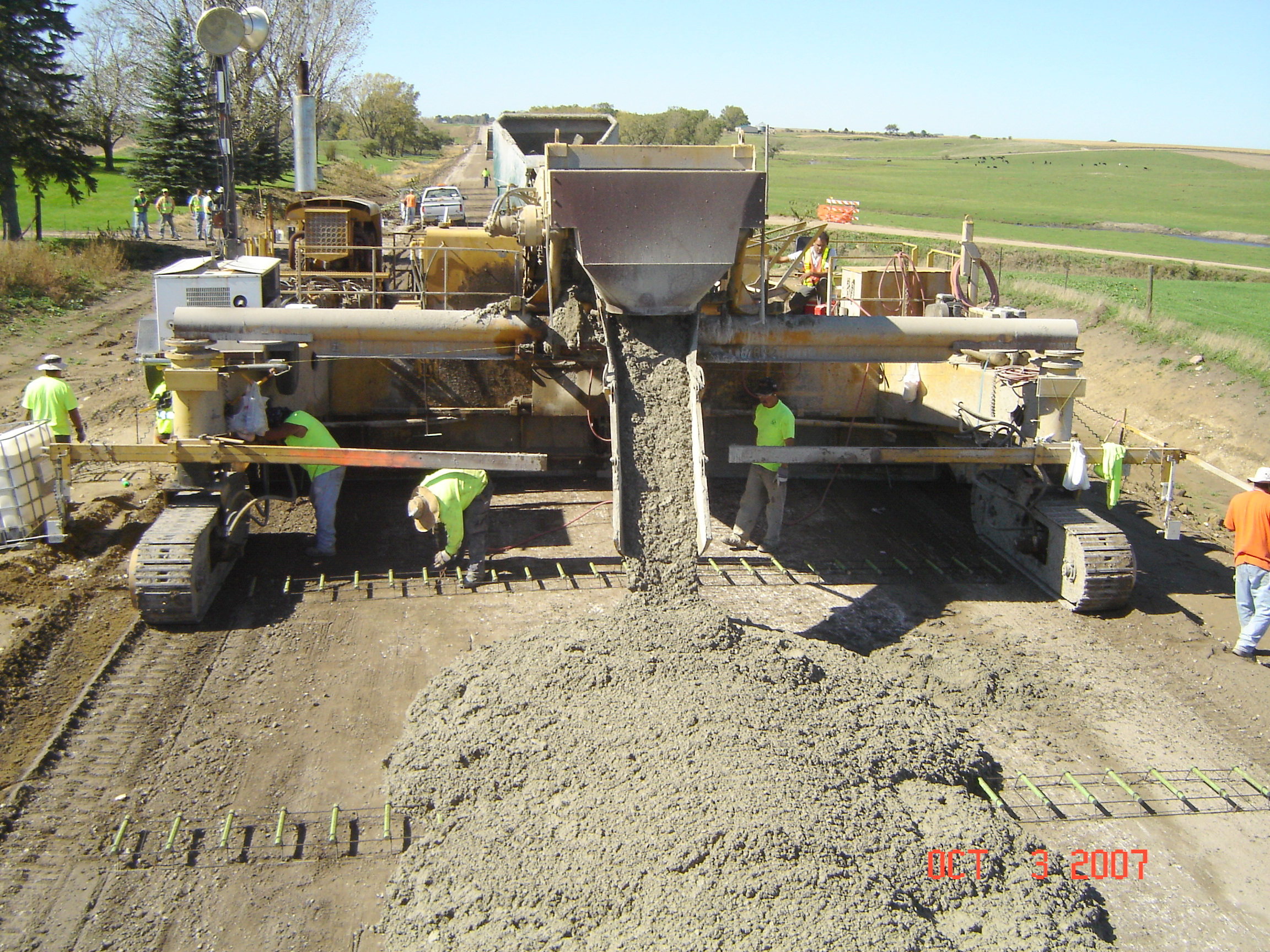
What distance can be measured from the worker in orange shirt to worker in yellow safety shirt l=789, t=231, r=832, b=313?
3.93 m

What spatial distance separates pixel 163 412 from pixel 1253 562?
9309 mm

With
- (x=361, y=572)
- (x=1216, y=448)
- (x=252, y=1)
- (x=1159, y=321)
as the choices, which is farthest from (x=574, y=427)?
(x=252, y=1)

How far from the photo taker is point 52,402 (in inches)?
392

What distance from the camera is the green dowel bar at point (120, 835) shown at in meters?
5.09

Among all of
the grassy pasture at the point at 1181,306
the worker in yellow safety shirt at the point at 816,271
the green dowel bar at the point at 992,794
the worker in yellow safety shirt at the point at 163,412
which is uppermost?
the worker in yellow safety shirt at the point at 816,271

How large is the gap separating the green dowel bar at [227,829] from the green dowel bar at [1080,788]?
4539 millimetres

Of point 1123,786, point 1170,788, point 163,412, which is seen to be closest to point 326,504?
point 163,412

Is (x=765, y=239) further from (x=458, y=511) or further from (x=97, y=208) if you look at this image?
(x=97, y=208)

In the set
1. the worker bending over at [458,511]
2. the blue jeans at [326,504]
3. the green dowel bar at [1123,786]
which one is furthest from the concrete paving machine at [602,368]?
the green dowel bar at [1123,786]

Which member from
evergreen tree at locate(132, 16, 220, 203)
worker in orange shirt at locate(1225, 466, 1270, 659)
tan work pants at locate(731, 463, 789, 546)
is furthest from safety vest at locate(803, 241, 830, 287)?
evergreen tree at locate(132, 16, 220, 203)

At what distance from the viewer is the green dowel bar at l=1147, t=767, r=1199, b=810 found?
5.78 metres

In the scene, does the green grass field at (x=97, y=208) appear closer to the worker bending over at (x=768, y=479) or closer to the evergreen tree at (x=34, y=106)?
the evergreen tree at (x=34, y=106)

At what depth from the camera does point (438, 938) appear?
4445mm

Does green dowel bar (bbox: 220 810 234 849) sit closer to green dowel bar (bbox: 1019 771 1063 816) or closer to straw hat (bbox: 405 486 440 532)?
straw hat (bbox: 405 486 440 532)
